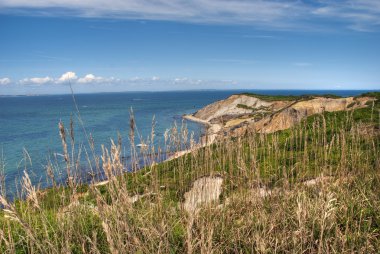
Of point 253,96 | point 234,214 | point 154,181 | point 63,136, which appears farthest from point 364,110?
point 253,96

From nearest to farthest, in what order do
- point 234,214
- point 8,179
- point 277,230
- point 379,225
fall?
1. point 277,230
2. point 379,225
3. point 234,214
4. point 8,179

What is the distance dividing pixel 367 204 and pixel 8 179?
112ft

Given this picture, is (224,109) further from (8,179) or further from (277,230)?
(277,230)

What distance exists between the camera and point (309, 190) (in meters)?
7.95

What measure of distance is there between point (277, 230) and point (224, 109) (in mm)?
76390

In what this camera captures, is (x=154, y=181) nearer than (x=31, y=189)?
No

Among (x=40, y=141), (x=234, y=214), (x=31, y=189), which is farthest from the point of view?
(x=40, y=141)

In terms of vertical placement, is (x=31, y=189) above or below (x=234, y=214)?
above

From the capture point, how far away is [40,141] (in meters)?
59.1

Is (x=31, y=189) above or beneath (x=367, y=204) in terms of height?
above

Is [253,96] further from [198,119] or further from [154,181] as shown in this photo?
[154,181]

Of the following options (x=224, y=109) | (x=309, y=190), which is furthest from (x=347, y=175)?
(x=224, y=109)

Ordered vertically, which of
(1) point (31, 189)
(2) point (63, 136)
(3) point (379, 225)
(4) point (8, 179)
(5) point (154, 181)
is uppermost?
(2) point (63, 136)

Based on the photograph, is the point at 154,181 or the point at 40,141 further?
the point at 40,141
